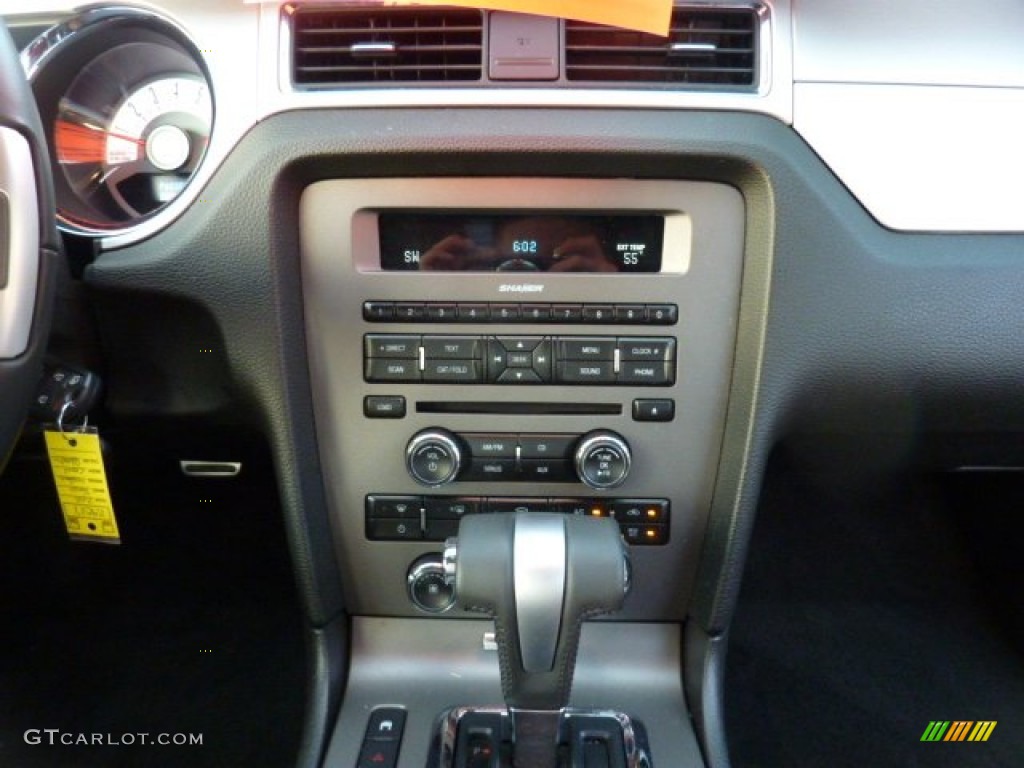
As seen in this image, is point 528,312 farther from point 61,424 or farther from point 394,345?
point 61,424

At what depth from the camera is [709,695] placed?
120 centimetres

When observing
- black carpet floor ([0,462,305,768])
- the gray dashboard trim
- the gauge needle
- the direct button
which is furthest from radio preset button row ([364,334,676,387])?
black carpet floor ([0,462,305,768])

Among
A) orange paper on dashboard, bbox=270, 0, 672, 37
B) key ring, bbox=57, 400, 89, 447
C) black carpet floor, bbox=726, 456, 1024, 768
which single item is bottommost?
black carpet floor, bbox=726, 456, 1024, 768

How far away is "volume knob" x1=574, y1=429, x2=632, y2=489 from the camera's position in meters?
1.12

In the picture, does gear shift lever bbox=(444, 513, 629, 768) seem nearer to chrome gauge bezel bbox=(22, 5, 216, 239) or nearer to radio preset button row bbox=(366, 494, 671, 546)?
radio preset button row bbox=(366, 494, 671, 546)

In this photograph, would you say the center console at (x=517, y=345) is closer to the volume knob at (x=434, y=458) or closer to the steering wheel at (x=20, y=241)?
the volume knob at (x=434, y=458)

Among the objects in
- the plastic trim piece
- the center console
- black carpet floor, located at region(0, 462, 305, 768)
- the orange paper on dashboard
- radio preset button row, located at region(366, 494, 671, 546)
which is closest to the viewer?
the plastic trim piece

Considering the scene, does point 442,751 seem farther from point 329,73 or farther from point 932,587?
point 932,587

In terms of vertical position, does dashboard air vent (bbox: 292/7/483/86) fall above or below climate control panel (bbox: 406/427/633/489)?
above

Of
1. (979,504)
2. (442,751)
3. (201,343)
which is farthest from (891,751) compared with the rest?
(201,343)

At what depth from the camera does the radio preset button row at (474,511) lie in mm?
1182

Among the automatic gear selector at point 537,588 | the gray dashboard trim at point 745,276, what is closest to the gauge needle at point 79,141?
the gray dashboard trim at point 745,276

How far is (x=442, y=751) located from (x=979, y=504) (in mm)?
1288

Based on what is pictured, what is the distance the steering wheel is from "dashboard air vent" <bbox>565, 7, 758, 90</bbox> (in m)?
0.55
